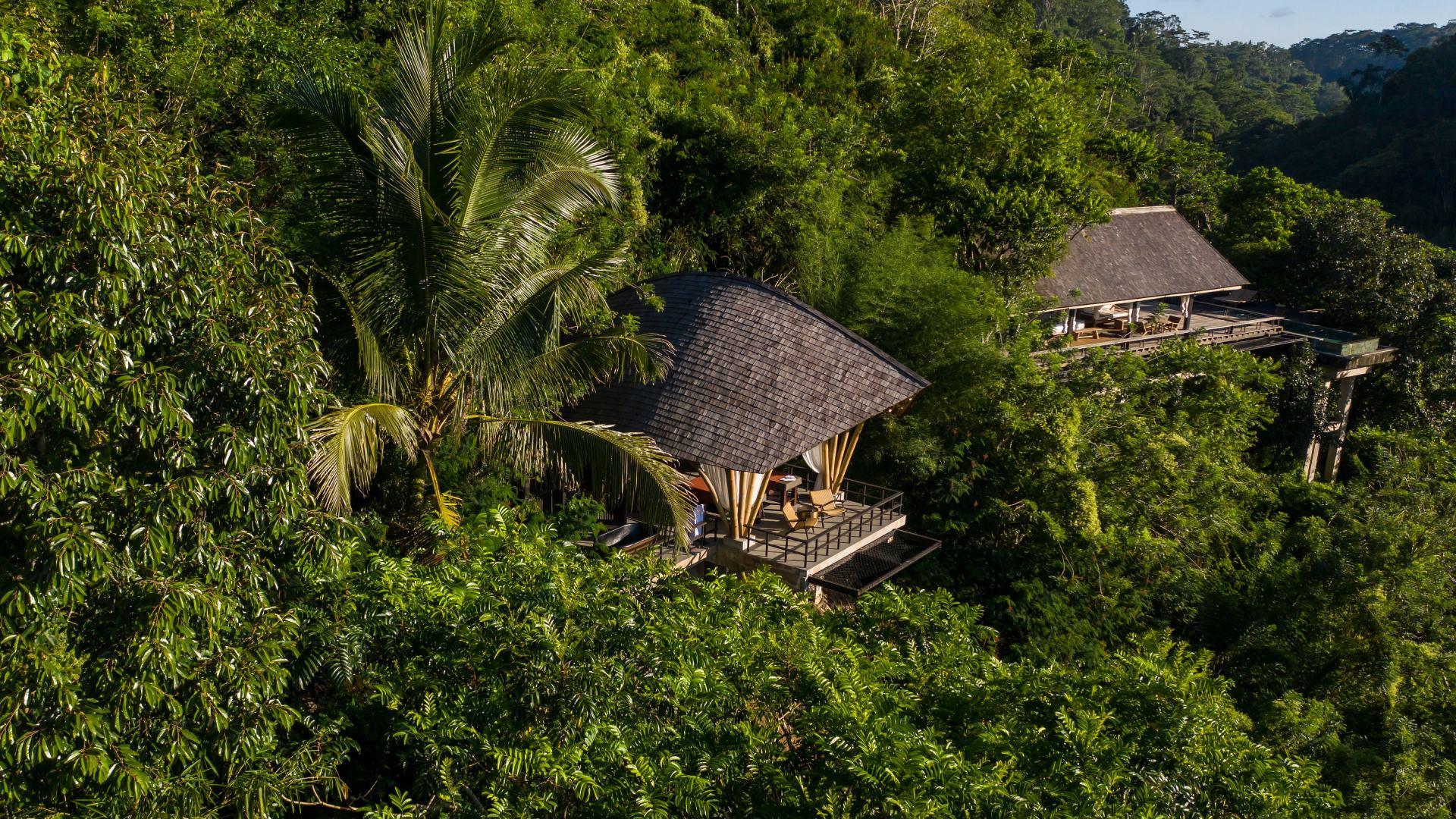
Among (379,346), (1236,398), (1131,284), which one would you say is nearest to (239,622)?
(379,346)

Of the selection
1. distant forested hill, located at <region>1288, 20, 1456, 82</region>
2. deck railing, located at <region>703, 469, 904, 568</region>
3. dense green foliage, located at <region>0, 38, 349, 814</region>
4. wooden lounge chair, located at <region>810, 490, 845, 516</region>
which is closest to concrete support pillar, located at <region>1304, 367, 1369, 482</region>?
deck railing, located at <region>703, 469, 904, 568</region>

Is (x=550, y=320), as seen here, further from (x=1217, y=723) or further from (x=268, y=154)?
(x=1217, y=723)

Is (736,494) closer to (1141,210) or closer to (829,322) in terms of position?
(829,322)

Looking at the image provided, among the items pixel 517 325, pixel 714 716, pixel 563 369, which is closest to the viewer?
pixel 714 716

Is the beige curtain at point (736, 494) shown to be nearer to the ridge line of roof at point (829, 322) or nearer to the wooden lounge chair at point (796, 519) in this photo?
the wooden lounge chair at point (796, 519)

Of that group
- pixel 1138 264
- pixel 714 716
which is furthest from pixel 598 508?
pixel 1138 264

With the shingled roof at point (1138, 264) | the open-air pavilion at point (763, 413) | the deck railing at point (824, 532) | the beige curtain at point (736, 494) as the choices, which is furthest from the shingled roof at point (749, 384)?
the shingled roof at point (1138, 264)

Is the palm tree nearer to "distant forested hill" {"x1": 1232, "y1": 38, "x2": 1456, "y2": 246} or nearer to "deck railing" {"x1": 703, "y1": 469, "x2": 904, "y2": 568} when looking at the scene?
"deck railing" {"x1": 703, "y1": 469, "x2": 904, "y2": 568}
